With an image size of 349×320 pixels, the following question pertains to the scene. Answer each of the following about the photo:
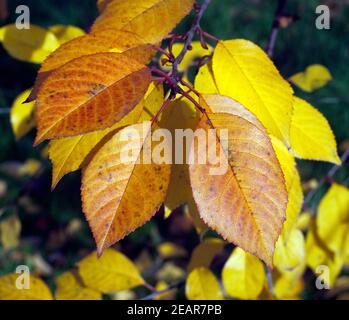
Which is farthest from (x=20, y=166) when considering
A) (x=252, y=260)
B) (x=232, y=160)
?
(x=232, y=160)

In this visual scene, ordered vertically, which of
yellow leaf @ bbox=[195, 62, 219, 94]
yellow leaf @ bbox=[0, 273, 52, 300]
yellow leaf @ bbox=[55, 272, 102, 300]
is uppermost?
yellow leaf @ bbox=[195, 62, 219, 94]

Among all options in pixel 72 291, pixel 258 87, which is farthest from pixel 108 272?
pixel 258 87

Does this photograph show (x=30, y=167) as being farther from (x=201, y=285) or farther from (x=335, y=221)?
(x=335, y=221)

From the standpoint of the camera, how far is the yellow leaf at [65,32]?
3.60 feet

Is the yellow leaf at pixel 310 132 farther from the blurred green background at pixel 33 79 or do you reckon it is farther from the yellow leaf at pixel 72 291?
the blurred green background at pixel 33 79

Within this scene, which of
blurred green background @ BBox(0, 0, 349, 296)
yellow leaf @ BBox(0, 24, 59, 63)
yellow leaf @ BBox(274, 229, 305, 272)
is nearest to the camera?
yellow leaf @ BBox(274, 229, 305, 272)

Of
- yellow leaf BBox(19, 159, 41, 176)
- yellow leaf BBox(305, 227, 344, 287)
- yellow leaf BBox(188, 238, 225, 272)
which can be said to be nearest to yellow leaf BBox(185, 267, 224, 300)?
yellow leaf BBox(188, 238, 225, 272)

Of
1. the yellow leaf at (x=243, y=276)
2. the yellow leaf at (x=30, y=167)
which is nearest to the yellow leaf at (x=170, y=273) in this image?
the yellow leaf at (x=30, y=167)

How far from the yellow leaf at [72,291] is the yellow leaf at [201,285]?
0.67ft

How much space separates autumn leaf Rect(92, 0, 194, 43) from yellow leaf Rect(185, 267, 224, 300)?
1.85ft

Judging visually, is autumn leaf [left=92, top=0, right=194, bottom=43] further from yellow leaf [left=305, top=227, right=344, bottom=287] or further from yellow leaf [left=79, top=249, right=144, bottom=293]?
yellow leaf [left=305, top=227, right=344, bottom=287]

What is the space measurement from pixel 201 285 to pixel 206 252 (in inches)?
3.0

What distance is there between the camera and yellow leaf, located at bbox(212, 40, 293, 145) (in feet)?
2.13

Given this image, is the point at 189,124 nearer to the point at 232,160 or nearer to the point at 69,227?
the point at 232,160
